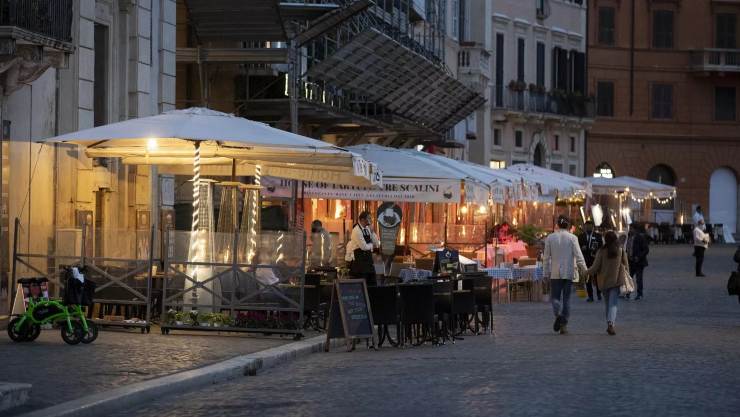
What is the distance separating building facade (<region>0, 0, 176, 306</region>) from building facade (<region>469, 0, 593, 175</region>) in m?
37.3

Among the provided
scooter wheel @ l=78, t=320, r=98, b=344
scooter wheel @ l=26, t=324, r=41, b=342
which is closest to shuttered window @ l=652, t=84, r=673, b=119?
scooter wheel @ l=78, t=320, r=98, b=344

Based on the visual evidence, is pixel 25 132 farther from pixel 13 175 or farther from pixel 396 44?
pixel 396 44

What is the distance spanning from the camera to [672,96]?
266 feet

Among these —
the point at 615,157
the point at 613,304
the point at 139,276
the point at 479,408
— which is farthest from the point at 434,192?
the point at 615,157

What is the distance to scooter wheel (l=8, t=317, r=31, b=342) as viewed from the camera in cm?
1789

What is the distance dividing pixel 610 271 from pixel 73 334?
7731mm

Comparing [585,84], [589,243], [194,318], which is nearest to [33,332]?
[194,318]

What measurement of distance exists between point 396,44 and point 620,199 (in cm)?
2556

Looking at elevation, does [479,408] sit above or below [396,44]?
below

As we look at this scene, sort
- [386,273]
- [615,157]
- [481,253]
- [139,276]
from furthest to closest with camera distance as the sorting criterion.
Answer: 1. [615,157]
2. [481,253]
3. [386,273]
4. [139,276]

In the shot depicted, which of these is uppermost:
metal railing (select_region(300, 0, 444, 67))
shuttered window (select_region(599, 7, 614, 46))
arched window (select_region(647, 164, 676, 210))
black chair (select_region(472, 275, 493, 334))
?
shuttered window (select_region(599, 7, 614, 46))

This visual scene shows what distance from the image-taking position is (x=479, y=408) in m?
13.1

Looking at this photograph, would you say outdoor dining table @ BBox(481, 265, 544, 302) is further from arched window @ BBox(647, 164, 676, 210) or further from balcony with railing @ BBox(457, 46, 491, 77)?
arched window @ BBox(647, 164, 676, 210)

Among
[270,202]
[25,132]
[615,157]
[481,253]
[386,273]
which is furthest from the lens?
[615,157]
